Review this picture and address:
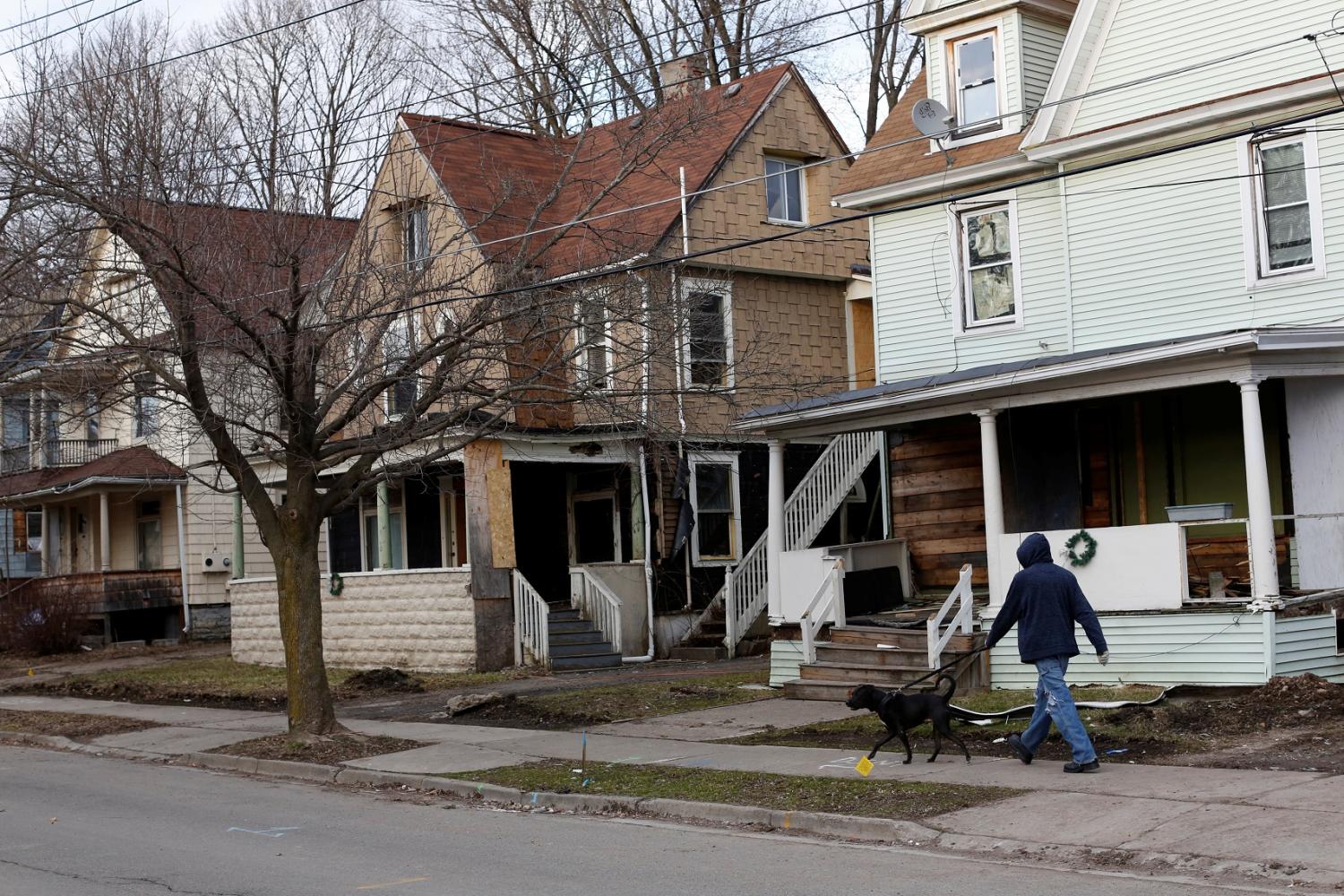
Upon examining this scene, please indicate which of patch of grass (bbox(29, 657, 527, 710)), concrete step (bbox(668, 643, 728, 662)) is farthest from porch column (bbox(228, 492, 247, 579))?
concrete step (bbox(668, 643, 728, 662))

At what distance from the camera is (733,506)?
1017 inches

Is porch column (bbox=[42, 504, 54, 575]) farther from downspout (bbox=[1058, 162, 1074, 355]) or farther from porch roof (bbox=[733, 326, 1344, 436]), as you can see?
downspout (bbox=[1058, 162, 1074, 355])

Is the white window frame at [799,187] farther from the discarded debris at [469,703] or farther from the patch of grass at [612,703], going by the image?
the discarded debris at [469,703]

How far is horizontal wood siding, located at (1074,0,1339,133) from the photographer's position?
16.8 metres

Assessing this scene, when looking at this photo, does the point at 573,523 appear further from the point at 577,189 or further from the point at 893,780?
the point at 893,780

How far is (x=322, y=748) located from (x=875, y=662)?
20.6ft

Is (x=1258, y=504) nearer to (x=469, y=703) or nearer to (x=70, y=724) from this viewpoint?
(x=469, y=703)

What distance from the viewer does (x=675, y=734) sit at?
49.8 ft

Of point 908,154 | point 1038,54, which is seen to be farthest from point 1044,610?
point 1038,54

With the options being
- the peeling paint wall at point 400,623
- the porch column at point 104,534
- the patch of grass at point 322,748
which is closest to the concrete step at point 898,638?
the patch of grass at point 322,748

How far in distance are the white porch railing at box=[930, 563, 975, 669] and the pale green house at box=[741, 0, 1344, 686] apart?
472 millimetres

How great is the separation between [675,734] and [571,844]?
5188mm

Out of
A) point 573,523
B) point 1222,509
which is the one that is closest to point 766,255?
point 573,523

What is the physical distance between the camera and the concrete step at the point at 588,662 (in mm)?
22875
